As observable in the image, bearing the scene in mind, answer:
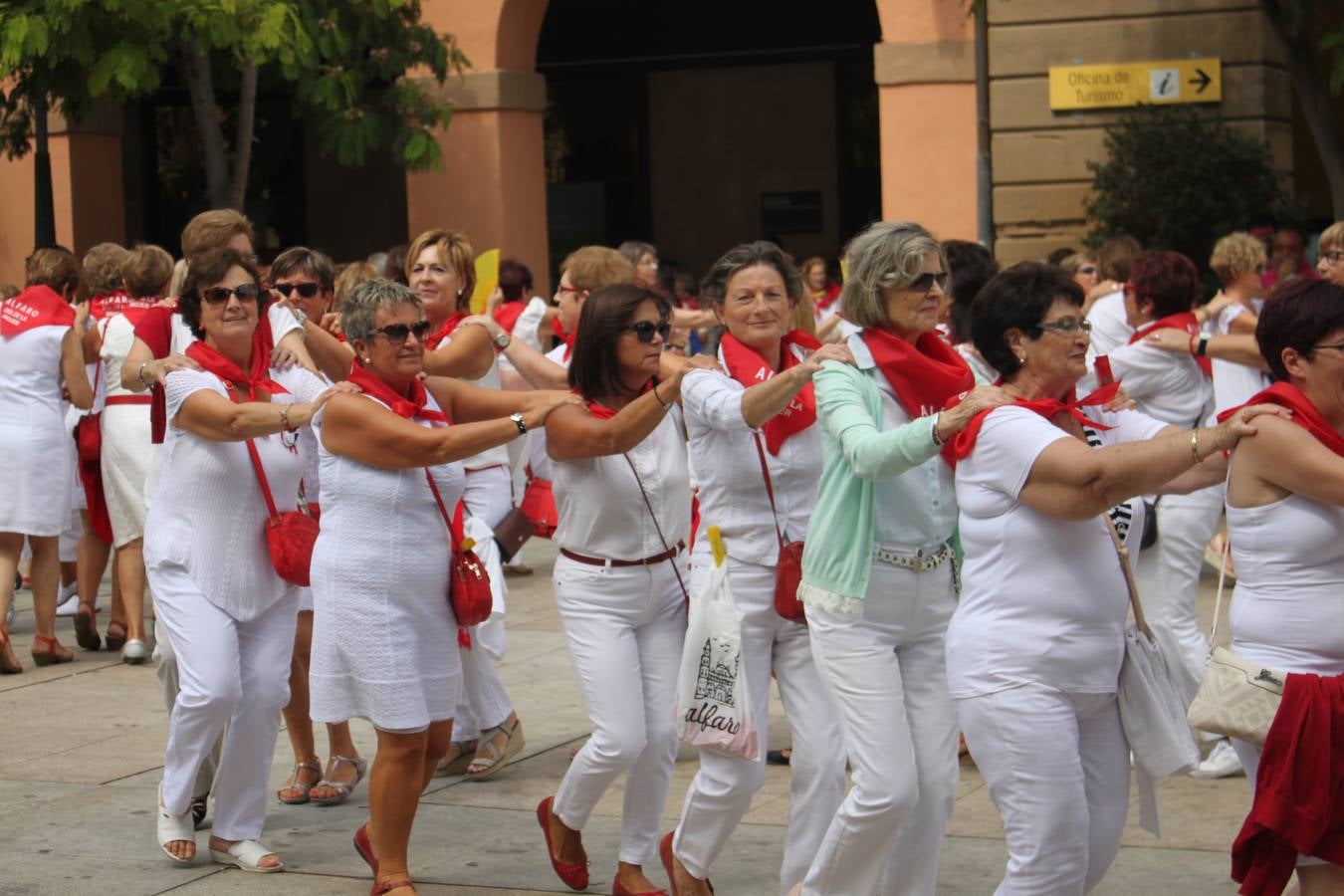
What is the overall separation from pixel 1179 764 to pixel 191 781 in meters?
3.25

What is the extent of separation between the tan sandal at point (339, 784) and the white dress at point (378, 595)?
1.46m

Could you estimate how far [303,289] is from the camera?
8.03 m

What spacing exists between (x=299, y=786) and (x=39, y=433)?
12.3ft

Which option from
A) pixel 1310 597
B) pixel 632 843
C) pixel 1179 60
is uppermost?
pixel 1179 60

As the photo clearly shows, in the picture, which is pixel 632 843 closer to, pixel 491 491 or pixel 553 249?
pixel 491 491

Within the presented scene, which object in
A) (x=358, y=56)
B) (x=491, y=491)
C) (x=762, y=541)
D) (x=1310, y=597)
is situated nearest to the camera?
(x=1310, y=597)

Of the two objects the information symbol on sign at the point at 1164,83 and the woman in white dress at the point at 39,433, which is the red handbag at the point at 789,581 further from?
the information symbol on sign at the point at 1164,83

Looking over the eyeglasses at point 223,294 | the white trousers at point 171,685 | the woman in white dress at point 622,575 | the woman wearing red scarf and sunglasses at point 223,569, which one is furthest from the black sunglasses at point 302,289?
the woman in white dress at point 622,575

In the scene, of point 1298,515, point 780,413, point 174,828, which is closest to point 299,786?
point 174,828

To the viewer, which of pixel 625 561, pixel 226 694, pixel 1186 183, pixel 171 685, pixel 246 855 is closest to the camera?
pixel 625 561

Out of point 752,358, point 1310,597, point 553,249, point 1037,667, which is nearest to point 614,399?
point 752,358

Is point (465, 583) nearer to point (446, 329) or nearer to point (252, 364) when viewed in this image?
point (252, 364)

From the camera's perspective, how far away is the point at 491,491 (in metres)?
8.60

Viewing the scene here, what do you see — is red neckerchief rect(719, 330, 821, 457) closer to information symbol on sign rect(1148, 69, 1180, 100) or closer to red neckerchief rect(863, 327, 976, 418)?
red neckerchief rect(863, 327, 976, 418)
